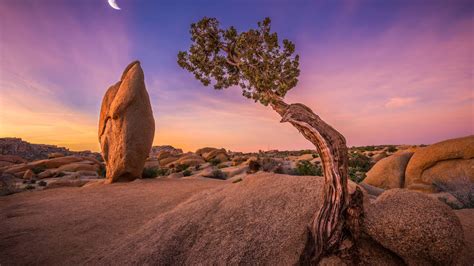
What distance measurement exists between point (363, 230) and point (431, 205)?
3.73 feet

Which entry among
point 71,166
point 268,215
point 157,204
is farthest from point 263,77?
point 71,166

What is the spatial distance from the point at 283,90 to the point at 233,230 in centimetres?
334

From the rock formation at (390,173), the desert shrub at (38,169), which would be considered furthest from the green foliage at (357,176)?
Answer: the desert shrub at (38,169)

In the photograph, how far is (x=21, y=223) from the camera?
7.58 meters

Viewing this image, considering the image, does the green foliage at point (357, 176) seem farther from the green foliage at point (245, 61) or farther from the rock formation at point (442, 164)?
the green foliage at point (245, 61)

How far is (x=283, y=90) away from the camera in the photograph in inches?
222

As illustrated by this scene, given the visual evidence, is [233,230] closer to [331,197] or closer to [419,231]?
[331,197]

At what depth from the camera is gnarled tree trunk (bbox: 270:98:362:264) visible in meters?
4.16

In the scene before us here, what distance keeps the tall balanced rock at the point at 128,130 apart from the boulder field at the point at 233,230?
16.2ft

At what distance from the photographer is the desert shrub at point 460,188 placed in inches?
336

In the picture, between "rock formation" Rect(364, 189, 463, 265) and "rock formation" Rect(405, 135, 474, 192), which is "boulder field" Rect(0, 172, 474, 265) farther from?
"rock formation" Rect(405, 135, 474, 192)

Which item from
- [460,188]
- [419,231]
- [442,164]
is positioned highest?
[442,164]

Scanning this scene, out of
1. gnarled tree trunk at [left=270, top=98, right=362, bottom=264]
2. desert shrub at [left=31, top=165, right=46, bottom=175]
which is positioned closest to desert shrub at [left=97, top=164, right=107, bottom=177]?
desert shrub at [left=31, top=165, right=46, bottom=175]

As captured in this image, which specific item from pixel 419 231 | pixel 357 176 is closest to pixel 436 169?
pixel 357 176
